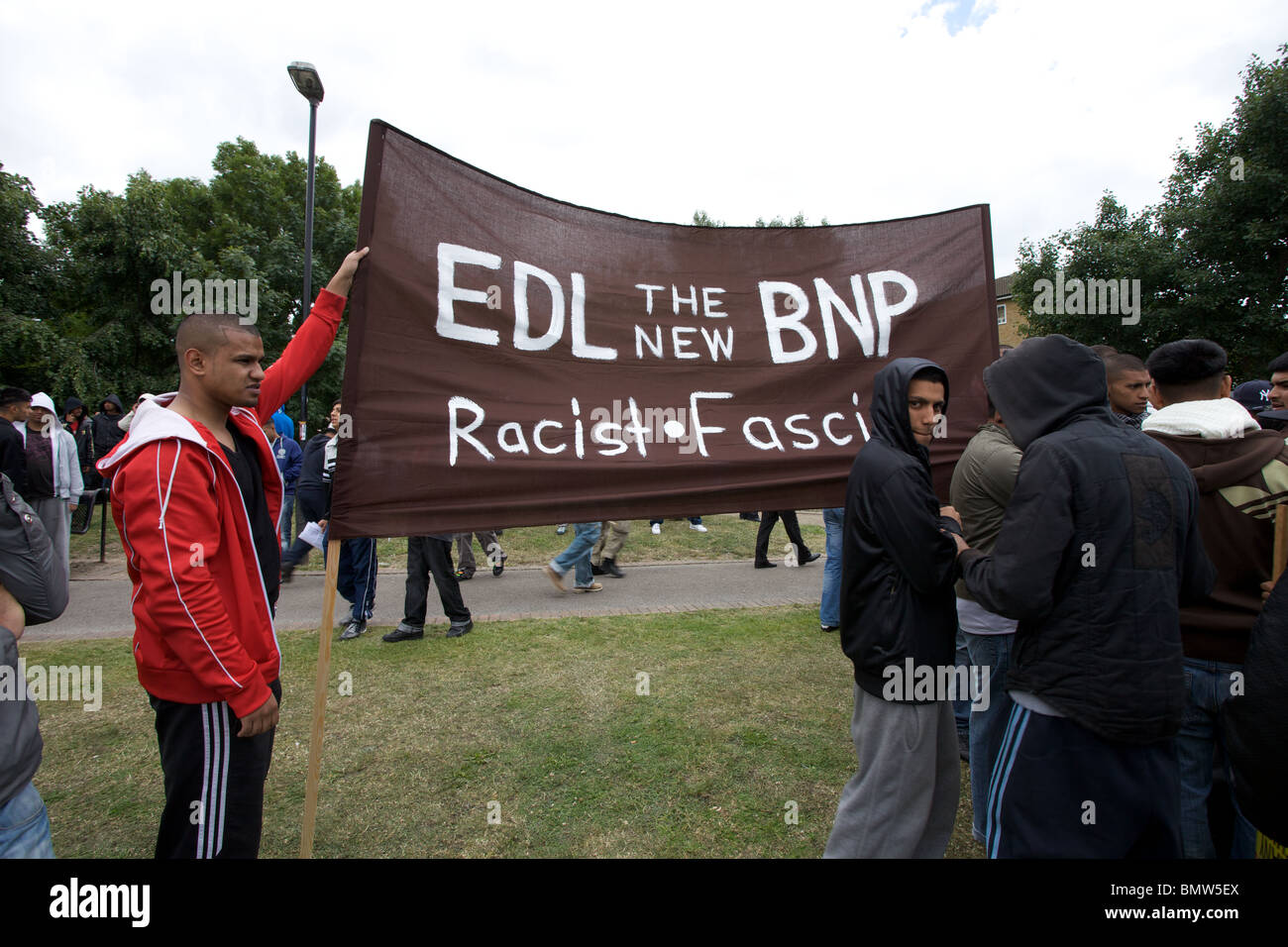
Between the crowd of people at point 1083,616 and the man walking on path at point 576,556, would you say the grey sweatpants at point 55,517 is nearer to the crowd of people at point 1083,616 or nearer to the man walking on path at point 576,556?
the man walking on path at point 576,556

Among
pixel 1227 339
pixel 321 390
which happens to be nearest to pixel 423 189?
pixel 321 390

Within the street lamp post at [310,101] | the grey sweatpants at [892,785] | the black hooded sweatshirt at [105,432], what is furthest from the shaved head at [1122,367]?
the black hooded sweatshirt at [105,432]

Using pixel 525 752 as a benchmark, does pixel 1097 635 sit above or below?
above

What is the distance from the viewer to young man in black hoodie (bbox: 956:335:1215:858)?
6.18 ft

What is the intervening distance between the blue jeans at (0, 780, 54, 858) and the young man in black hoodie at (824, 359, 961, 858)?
2.62m

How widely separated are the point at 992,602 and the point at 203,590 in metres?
2.44

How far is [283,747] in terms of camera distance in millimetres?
3988

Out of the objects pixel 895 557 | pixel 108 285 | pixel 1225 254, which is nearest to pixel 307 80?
pixel 895 557

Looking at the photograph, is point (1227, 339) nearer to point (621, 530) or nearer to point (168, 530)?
point (621, 530)

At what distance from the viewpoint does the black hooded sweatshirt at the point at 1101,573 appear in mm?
1888

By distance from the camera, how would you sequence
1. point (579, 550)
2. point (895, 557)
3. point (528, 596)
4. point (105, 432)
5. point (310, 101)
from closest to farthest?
point (895, 557)
point (579, 550)
point (528, 596)
point (310, 101)
point (105, 432)

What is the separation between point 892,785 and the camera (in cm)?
238

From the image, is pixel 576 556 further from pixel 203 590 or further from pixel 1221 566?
pixel 1221 566

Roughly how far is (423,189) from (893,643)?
2762mm
